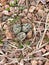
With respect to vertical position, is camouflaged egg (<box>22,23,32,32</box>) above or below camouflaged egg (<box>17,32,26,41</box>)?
above

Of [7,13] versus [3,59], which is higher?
[7,13]

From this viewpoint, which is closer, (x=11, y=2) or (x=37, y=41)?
(x=37, y=41)

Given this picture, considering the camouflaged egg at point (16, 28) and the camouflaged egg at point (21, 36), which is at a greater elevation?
the camouflaged egg at point (16, 28)

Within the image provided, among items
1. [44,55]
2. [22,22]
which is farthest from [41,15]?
[44,55]

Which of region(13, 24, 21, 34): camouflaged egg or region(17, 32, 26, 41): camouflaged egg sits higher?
region(13, 24, 21, 34): camouflaged egg

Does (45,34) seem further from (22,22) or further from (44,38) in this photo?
(22,22)

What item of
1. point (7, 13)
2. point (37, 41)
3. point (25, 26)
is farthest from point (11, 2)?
point (37, 41)

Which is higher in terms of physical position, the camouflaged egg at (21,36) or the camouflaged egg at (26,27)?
the camouflaged egg at (26,27)

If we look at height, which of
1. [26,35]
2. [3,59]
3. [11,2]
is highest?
[11,2]

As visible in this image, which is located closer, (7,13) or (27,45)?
(27,45)

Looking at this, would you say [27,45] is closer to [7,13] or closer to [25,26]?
[25,26]
